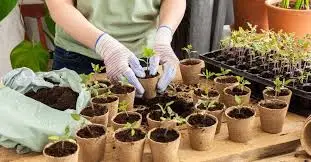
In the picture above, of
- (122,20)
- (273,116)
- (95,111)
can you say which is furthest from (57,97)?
(273,116)

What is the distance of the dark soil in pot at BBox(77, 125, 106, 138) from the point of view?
47.8 inches

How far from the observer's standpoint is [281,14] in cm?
218

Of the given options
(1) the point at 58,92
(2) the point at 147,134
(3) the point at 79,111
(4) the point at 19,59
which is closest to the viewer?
(2) the point at 147,134

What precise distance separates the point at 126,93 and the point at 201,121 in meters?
0.27

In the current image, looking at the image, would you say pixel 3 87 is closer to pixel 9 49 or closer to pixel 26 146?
pixel 26 146

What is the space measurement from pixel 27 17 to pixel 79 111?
6.05 ft

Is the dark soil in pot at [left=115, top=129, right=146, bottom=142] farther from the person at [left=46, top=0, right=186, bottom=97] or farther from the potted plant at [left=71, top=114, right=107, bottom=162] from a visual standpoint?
the person at [left=46, top=0, right=186, bottom=97]

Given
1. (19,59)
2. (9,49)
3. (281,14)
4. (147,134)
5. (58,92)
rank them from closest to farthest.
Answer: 1. (147,134)
2. (58,92)
3. (281,14)
4. (19,59)
5. (9,49)

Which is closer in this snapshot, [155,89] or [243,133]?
[243,133]

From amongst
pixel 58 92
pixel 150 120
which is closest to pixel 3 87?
pixel 58 92

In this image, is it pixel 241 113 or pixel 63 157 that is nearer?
pixel 63 157

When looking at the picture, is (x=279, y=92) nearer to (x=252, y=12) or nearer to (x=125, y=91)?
(x=125, y=91)

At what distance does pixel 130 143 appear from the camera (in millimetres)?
1157

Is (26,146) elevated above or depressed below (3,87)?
below
